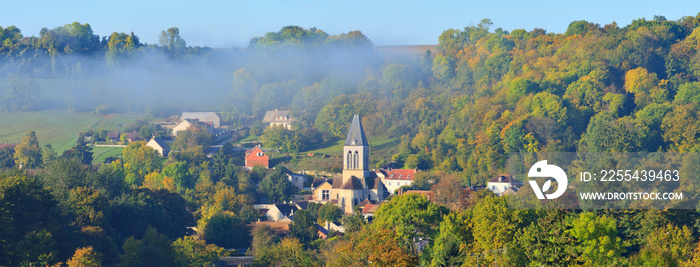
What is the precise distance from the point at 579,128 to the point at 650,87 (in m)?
8.56

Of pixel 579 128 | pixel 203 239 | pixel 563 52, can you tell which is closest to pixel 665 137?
pixel 579 128

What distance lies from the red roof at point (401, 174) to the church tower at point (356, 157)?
2.17 meters

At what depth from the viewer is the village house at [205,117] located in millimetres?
119750

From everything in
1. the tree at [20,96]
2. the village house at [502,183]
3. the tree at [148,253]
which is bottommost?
the village house at [502,183]

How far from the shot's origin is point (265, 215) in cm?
7656

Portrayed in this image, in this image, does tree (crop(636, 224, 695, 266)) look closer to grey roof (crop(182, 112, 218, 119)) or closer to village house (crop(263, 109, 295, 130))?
village house (crop(263, 109, 295, 130))

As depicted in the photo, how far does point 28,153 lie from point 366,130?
30.2m

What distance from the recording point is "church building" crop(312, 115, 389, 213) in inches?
3214

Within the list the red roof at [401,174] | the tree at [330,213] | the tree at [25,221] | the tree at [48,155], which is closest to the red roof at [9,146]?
the tree at [48,155]

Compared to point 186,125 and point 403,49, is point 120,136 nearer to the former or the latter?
point 186,125

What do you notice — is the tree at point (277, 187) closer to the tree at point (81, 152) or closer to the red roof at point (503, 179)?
the red roof at point (503, 179)

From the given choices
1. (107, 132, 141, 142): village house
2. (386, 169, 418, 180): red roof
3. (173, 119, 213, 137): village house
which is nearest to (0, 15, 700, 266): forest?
(386, 169, 418, 180): red roof

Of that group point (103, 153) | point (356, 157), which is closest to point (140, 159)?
point (103, 153)

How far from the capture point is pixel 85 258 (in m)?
46.3
